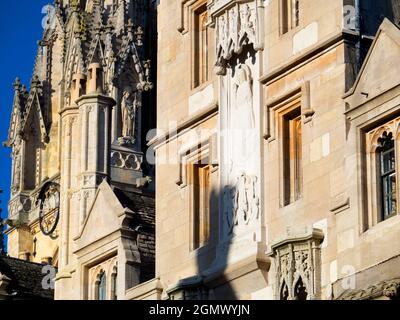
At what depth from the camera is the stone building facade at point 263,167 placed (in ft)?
99.3

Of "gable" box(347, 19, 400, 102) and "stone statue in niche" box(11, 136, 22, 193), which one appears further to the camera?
"stone statue in niche" box(11, 136, 22, 193)

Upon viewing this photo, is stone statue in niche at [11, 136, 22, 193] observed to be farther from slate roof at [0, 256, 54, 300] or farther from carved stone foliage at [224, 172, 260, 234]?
carved stone foliage at [224, 172, 260, 234]

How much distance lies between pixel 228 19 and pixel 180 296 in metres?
5.11

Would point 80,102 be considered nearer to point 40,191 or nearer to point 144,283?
point 144,283

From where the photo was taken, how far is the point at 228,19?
3450cm

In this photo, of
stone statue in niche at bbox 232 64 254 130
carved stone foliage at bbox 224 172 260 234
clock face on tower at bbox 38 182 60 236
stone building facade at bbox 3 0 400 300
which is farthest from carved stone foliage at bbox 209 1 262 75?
clock face on tower at bbox 38 182 60 236

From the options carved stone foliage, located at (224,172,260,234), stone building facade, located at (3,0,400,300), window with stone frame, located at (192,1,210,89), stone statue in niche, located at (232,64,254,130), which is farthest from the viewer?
window with stone frame, located at (192,1,210,89)

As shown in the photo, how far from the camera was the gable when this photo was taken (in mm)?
30156

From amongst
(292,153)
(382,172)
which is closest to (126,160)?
(292,153)

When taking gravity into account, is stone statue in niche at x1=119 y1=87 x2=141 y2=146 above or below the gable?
above

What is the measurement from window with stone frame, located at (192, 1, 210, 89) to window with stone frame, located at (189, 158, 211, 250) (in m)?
1.64

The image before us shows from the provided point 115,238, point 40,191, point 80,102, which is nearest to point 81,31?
point 40,191

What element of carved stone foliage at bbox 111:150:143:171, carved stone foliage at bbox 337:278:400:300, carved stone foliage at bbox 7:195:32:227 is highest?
carved stone foliage at bbox 7:195:32:227

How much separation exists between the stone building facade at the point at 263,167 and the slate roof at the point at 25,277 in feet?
14.6
